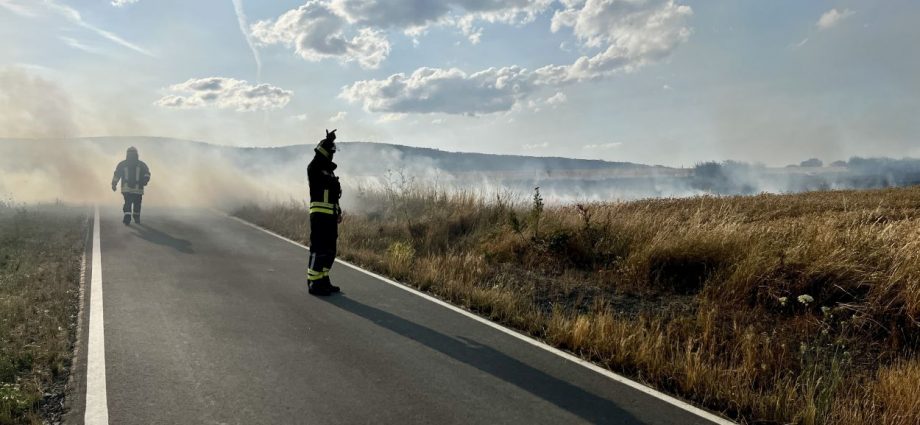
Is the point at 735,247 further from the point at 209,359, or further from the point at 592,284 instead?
the point at 209,359

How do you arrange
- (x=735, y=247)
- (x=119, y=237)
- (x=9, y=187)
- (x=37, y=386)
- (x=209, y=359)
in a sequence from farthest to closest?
(x=9, y=187), (x=119, y=237), (x=735, y=247), (x=209, y=359), (x=37, y=386)

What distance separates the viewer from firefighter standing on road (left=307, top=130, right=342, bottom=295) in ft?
25.0

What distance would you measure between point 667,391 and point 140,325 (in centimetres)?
526

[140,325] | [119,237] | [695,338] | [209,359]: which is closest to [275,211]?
[119,237]

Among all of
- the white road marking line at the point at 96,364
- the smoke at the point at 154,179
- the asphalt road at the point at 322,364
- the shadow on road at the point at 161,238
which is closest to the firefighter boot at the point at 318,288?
the asphalt road at the point at 322,364

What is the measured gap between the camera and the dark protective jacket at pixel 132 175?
49.9 feet

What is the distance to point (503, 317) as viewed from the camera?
6730 mm

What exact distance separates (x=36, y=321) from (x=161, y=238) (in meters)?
7.09

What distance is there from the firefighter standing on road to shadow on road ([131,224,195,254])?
4227mm

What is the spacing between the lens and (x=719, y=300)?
7.13 meters

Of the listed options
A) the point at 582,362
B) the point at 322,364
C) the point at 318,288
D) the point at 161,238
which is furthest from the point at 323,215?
the point at 161,238

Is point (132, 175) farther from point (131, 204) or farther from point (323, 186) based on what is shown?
point (323, 186)

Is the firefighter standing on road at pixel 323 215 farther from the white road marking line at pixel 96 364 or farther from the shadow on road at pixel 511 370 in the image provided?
the white road marking line at pixel 96 364

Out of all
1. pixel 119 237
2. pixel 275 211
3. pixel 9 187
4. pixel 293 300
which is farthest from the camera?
pixel 9 187
